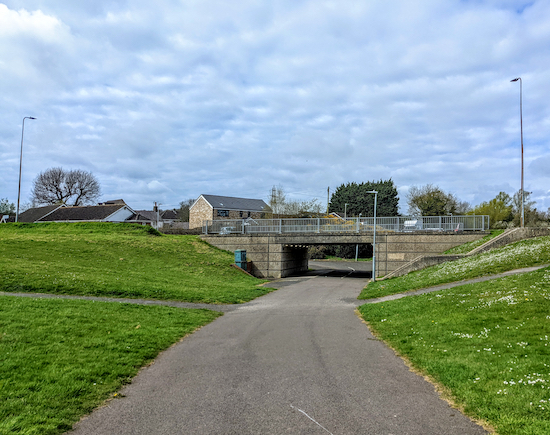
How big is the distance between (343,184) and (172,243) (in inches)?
2184

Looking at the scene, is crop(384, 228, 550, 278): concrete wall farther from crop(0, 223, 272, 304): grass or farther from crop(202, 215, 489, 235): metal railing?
crop(0, 223, 272, 304): grass

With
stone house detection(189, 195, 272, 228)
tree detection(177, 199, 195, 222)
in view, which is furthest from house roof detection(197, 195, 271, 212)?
tree detection(177, 199, 195, 222)

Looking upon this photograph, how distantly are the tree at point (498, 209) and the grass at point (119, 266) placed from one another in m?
42.3

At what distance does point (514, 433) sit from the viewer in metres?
4.98

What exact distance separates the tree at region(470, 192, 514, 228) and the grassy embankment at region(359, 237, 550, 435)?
1916 inches

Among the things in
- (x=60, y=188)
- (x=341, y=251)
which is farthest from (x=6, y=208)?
(x=341, y=251)

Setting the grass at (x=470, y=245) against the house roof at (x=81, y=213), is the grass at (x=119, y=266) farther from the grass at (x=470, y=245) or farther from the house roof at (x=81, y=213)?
the house roof at (x=81, y=213)

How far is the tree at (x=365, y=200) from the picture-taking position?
76812 mm

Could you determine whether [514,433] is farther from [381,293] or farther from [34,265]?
[34,265]

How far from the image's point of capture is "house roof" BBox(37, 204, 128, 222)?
68188 millimetres

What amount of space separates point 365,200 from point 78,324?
7153cm

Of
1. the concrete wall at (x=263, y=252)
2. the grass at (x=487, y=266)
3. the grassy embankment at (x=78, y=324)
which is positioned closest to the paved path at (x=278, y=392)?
the grassy embankment at (x=78, y=324)

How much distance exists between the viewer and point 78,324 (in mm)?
10820

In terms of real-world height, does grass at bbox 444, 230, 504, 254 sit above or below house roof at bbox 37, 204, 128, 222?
below
